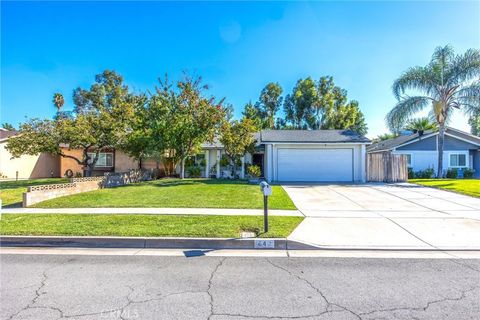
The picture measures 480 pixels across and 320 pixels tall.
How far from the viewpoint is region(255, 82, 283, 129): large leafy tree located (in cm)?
3856

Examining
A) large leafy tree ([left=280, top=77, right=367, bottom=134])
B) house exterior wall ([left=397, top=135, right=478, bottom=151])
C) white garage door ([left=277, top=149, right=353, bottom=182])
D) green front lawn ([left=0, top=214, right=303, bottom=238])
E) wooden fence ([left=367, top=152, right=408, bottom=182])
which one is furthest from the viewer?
large leafy tree ([left=280, top=77, right=367, bottom=134])

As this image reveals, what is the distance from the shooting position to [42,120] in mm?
16469

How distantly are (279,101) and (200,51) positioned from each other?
23.3m

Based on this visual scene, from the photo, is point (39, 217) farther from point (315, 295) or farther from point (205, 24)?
point (205, 24)

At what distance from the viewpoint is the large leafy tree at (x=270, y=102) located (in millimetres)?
38562

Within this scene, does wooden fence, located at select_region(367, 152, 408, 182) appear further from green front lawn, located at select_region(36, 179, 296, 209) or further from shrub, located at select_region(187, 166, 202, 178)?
shrub, located at select_region(187, 166, 202, 178)

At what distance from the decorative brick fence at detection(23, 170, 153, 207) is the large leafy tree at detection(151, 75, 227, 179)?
2.85 meters

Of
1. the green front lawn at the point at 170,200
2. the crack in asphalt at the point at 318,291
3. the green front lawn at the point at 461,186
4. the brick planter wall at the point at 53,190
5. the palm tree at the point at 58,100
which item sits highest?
the palm tree at the point at 58,100

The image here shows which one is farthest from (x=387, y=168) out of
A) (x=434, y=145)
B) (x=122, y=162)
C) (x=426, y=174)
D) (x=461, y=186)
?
(x=122, y=162)

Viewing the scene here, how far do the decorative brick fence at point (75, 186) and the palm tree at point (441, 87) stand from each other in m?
19.9

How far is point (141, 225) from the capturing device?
268 inches

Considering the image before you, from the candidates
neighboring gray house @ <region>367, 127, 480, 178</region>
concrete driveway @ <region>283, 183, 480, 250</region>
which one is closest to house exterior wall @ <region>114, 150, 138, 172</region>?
concrete driveway @ <region>283, 183, 480, 250</region>

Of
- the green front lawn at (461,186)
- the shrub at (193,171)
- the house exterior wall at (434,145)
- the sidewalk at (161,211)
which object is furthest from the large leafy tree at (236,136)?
the house exterior wall at (434,145)

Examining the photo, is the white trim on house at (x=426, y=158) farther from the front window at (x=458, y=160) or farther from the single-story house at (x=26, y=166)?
the single-story house at (x=26, y=166)
